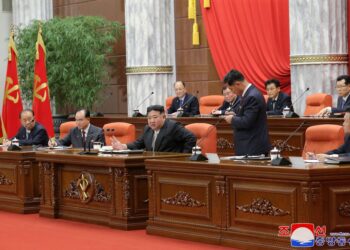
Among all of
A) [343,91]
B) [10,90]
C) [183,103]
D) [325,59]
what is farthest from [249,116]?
[10,90]

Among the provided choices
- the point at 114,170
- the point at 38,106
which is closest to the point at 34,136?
the point at 38,106

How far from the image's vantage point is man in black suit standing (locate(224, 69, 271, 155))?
6.89 meters

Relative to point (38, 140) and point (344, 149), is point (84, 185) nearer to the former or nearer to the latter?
point (38, 140)

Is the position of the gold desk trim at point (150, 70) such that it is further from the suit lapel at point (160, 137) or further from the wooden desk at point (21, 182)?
the suit lapel at point (160, 137)

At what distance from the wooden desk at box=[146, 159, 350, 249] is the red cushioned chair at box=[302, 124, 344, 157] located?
0.97 metres

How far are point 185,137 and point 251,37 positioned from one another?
16.7 ft

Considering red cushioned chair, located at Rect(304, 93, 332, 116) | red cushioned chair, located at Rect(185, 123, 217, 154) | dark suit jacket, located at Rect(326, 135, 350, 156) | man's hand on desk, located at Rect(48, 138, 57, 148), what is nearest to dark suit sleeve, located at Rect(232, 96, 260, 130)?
dark suit jacket, located at Rect(326, 135, 350, 156)

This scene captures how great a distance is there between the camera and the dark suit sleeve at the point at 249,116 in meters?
6.87

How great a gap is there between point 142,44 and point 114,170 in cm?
668

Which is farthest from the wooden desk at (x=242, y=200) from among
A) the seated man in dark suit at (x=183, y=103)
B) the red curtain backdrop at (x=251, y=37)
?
the red curtain backdrop at (x=251, y=37)

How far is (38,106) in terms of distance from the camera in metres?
10.6

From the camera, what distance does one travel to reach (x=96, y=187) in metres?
7.62

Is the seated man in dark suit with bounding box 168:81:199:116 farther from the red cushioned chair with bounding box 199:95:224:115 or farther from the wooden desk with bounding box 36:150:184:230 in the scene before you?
the wooden desk with bounding box 36:150:184:230

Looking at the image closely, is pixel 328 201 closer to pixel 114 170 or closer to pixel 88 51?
pixel 114 170
